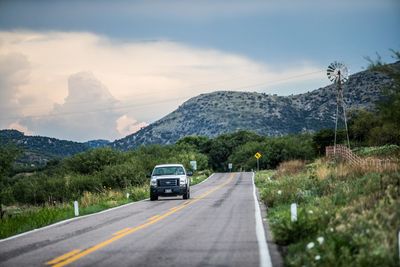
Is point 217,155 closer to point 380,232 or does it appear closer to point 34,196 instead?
point 34,196

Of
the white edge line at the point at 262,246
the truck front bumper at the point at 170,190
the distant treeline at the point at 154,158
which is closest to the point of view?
the white edge line at the point at 262,246

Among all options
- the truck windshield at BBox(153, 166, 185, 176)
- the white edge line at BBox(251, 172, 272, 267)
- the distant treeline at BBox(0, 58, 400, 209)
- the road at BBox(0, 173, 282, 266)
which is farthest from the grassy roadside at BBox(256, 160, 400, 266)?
the truck windshield at BBox(153, 166, 185, 176)

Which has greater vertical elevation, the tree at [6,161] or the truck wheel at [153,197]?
the tree at [6,161]

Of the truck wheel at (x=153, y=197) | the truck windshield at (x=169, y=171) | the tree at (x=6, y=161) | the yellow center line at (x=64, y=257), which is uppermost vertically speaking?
the tree at (x=6, y=161)

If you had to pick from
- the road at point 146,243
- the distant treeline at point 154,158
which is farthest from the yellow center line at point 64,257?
the distant treeline at point 154,158

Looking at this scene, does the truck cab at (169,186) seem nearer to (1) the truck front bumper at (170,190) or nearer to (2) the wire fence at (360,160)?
(1) the truck front bumper at (170,190)

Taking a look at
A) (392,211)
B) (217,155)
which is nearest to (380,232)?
(392,211)

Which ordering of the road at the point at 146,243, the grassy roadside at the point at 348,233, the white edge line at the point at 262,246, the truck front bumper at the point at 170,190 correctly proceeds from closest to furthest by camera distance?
the grassy roadside at the point at 348,233 → the white edge line at the point at 262,246 → the road at the point at 146,243 → the truck front bumper at the point at 170,190

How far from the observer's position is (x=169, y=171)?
3111 centimetres

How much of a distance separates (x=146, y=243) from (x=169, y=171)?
1923 centimetres

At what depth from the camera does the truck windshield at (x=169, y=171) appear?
30.7 m

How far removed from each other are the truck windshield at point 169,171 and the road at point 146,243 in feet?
40.8

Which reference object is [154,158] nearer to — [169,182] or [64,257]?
[169,182]

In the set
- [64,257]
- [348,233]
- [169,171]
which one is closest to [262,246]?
[348,233]
